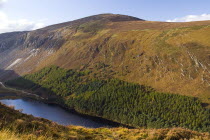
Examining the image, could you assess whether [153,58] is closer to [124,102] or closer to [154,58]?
[154,58]

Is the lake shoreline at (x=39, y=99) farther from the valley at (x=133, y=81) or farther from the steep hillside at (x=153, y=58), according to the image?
the steep hillside at (x=153, y=58)

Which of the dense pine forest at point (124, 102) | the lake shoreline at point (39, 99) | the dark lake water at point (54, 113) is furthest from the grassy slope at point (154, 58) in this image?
the dark lake water at point (54, 113)

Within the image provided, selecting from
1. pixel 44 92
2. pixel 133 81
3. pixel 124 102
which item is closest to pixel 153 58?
pixel 133 81

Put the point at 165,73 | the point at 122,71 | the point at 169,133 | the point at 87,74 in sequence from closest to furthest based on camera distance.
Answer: the point at 169,133 → the point at 165,73 → the point at 122,71 → the point at 87,74

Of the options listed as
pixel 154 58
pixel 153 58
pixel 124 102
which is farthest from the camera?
pixel 153 58

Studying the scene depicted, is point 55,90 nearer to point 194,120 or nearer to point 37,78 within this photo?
point 37,78

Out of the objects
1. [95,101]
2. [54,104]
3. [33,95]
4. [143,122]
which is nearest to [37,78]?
[33,95]

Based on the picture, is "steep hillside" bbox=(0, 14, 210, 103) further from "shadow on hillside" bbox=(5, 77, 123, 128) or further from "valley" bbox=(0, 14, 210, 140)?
"shadow on hillside" bbox=(5, 77, 123, 128)
